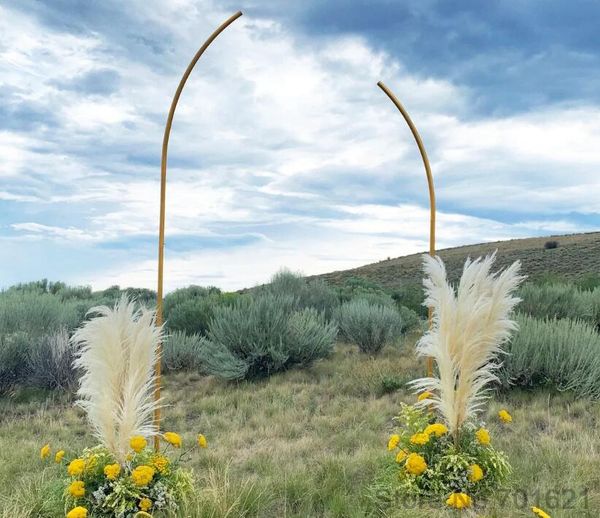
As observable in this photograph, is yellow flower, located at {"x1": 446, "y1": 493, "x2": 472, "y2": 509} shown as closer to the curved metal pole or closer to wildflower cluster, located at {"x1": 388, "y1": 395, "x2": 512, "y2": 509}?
wildflower cluster, located at {"x1": 388, "y1": 395, "x2": 512, "y2": 509}

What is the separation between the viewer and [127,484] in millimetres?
4180

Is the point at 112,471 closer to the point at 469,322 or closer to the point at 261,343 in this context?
the point at 469,322

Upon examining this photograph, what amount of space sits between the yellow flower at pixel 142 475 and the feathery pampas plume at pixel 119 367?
23 centimetres

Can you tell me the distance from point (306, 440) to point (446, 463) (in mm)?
2342

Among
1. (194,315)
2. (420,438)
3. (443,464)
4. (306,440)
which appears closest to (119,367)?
(420,438)

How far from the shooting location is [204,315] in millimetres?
13680

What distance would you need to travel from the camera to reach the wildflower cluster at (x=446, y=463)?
4.38 m

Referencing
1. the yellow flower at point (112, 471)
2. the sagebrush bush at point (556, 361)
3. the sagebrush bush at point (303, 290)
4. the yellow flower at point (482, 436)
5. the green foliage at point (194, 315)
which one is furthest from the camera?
the sagebrush bush at point (303, 290)

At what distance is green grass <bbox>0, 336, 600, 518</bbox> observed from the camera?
4352 millimetres

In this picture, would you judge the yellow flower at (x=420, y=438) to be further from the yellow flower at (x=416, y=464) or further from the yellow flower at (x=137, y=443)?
the yellow flower at (x=137, y=443)

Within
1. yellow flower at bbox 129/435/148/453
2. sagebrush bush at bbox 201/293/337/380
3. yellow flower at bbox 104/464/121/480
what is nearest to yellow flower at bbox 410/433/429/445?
yellow flower at bbox 129/435/148/453

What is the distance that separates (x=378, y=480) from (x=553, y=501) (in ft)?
4.47

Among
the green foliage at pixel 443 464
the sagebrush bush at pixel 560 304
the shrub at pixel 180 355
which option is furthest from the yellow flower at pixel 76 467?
the sagebrush bush at pixel 560 304

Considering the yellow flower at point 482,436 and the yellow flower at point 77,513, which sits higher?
the yellow flower at point 482,436
